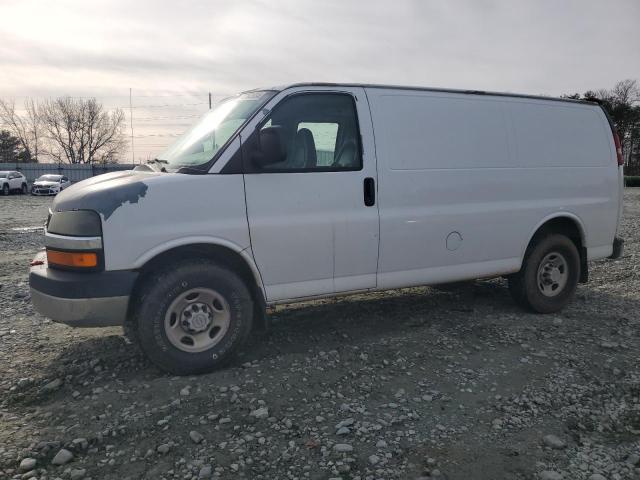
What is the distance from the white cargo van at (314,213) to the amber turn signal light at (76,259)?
1cm

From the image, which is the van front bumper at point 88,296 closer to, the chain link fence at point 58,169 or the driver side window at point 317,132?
the driver side window at point 317,132

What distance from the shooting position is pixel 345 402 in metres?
3.47

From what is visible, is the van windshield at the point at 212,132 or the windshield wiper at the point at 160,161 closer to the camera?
the van windshield at the point at 212,132

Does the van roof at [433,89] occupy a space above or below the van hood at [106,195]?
above

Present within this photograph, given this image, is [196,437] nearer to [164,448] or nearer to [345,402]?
[164,448]

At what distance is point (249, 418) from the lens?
3.26 m

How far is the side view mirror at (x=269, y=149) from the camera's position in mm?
3802

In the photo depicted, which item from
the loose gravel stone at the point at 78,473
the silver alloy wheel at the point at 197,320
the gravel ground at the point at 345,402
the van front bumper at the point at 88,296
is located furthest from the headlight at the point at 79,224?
the loose gravel stone at the point at 78,473

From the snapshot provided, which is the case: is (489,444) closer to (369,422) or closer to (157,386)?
(369,422)

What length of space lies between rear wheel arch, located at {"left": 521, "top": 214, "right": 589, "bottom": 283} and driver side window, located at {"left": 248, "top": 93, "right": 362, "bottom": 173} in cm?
226

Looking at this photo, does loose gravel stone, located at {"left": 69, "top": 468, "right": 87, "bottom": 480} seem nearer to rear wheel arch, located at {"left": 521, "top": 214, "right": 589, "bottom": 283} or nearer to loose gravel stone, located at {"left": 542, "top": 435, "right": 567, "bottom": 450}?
loose gravel stone, located at {"left": 542, "top": 435, "right": 567, "bottom": 450}

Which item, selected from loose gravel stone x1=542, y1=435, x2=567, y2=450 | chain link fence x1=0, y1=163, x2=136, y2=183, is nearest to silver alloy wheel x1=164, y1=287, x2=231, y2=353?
loose gravel stone x1=542, y1=435, x2=567, y2=450

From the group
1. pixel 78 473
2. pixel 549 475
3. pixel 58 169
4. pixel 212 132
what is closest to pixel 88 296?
pixel 78 473

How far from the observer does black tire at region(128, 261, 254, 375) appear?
12.0 feet
